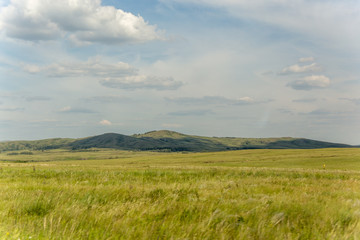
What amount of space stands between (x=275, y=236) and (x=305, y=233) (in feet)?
2.25

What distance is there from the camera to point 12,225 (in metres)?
5.20

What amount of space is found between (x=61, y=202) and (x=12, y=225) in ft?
6.45

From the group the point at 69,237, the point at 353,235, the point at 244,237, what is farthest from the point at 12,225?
the point at 353,235

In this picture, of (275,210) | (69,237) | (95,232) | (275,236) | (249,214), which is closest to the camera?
(69,237)

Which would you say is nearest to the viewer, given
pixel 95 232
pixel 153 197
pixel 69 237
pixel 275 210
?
pixel 69 237

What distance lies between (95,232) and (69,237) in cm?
46

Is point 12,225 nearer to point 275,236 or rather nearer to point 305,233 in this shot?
point 275,236

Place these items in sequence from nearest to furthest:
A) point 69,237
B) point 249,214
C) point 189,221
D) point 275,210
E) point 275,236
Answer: point 69,237 < point 275,236 < point 189,221 < point 249,214 < point 275,210

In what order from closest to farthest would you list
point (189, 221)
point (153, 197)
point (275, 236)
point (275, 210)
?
1. point (275, 236)
2. point (189, 221)
3. point (275, 210)
4. point (153, 197)

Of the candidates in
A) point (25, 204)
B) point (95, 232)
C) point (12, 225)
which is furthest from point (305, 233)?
point (25, 204)

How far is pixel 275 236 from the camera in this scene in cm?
537

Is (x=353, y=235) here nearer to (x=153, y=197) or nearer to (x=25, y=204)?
(x=153, y=197)

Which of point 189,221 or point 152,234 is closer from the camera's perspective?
point 152,234

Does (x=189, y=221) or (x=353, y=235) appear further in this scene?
(x=189, y=221)
